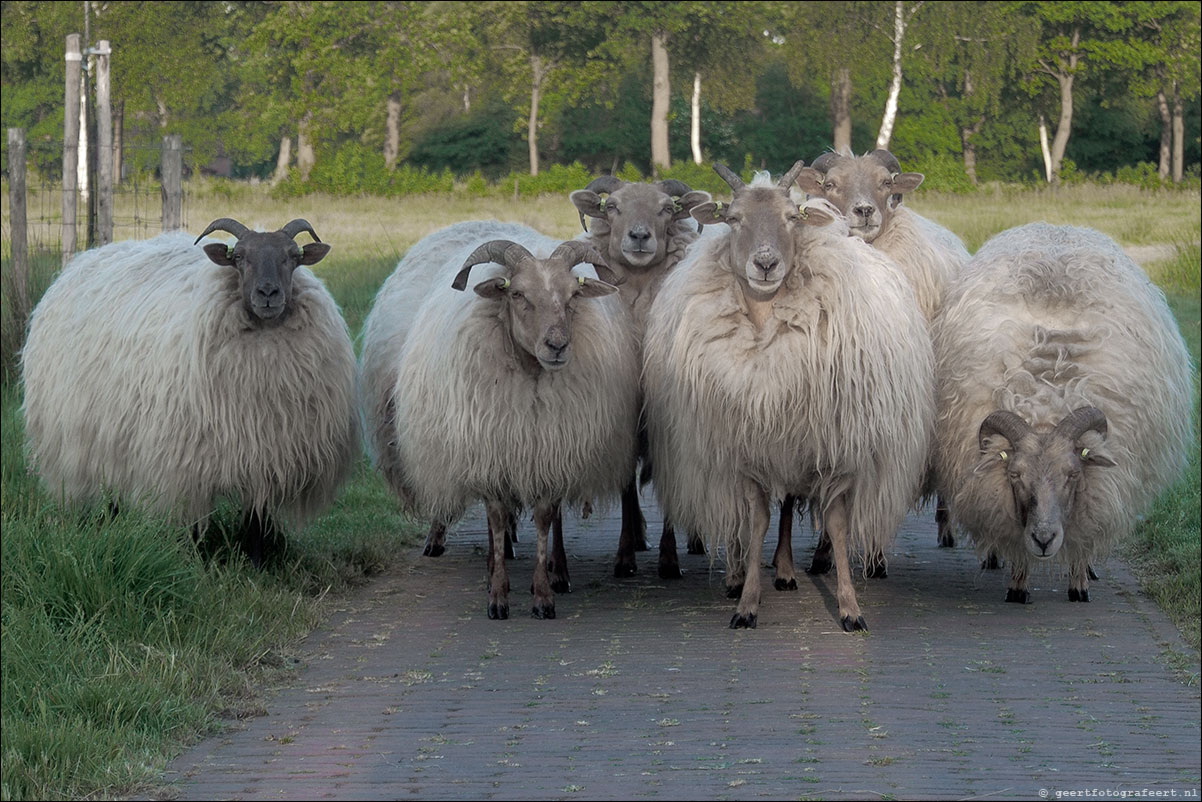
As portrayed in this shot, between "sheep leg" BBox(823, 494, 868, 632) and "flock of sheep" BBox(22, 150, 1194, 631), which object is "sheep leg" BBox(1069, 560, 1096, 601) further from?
"sheep leg" BBox(823, 494, 868, 632)

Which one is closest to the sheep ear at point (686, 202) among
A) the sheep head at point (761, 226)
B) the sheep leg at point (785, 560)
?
the sheep head at point (761, 226)

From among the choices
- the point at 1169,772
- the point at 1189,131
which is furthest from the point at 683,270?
the point at 1189,131

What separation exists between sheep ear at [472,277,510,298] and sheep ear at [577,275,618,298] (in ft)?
1.37

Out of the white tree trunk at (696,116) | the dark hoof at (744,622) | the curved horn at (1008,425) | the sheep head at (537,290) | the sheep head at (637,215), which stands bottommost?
the dark hoof at (744,622)

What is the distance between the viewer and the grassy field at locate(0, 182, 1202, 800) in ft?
18.8

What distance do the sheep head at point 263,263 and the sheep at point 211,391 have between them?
10mm

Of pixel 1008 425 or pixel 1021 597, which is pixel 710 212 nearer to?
pixel 1008 425

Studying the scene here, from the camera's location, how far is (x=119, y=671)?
21.0 ft

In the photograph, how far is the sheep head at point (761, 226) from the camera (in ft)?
26.6

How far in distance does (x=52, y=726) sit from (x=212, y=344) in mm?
3331

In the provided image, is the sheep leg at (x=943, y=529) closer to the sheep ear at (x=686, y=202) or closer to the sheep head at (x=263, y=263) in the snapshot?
the sheep ear at (x=686, y=202)

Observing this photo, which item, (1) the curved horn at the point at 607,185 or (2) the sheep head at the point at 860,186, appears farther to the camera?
(1) the curved horn at the point at 607,185

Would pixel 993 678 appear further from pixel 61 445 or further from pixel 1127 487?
pixel 61 445

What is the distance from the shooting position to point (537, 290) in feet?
27.5
